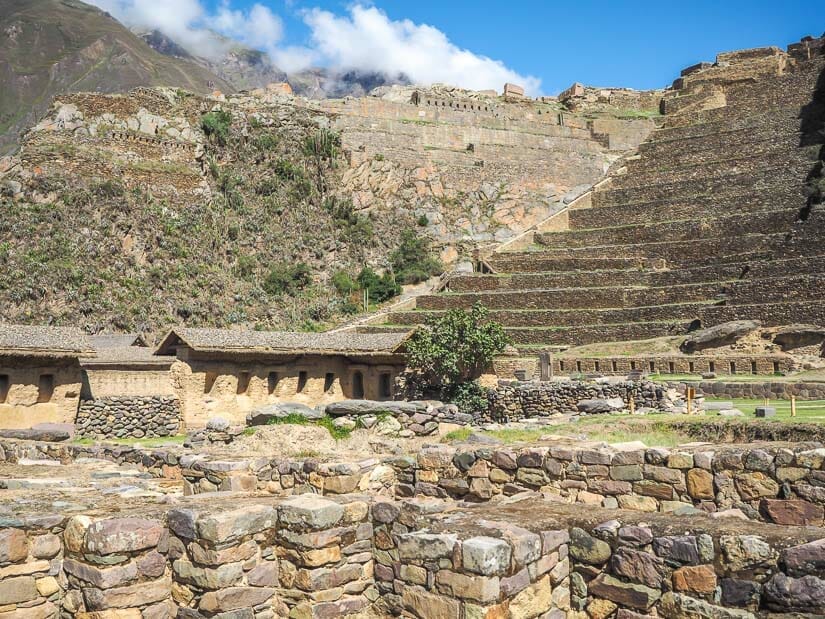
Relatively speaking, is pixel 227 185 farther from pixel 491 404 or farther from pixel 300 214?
pixel 491 404

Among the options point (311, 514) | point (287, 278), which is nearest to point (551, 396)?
point (311, 514)

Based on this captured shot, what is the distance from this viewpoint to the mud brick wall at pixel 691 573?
4969 mm

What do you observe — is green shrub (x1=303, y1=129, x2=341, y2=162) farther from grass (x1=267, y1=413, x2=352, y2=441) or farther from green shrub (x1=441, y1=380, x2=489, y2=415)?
grass (x1=267, y1=413, x2=352, y2=441)

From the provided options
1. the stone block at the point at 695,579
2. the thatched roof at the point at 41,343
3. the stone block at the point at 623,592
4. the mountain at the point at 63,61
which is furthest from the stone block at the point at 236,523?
the mountain at the point at 63,61

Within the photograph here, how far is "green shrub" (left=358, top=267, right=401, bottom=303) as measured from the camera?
1768 inches

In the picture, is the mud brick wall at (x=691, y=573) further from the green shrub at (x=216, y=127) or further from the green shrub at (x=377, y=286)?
the green shrub at (x=216, y=127)

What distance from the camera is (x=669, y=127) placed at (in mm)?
58250

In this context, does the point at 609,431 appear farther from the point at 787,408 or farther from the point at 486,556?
the point at 486,556

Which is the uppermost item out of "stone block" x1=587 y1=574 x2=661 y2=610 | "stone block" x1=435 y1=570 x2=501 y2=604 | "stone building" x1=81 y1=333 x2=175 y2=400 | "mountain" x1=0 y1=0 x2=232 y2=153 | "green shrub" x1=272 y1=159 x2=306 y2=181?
"mountain" x1=0 y1=0 x2=232 y2=153

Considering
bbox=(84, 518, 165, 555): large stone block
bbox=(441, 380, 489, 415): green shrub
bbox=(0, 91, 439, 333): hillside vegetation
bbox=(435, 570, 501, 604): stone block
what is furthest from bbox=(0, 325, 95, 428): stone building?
bbox=(0, 91, 439, 333): hillside vegetation

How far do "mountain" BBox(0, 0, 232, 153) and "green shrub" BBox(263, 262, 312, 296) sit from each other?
199 ft

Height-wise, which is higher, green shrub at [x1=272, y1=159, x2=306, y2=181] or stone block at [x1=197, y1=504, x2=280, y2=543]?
green shrub at [x1=272, y1=159, x2=306, y2=181]

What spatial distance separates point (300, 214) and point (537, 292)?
18673mm

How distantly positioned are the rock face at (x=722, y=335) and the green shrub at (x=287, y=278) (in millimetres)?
22994
